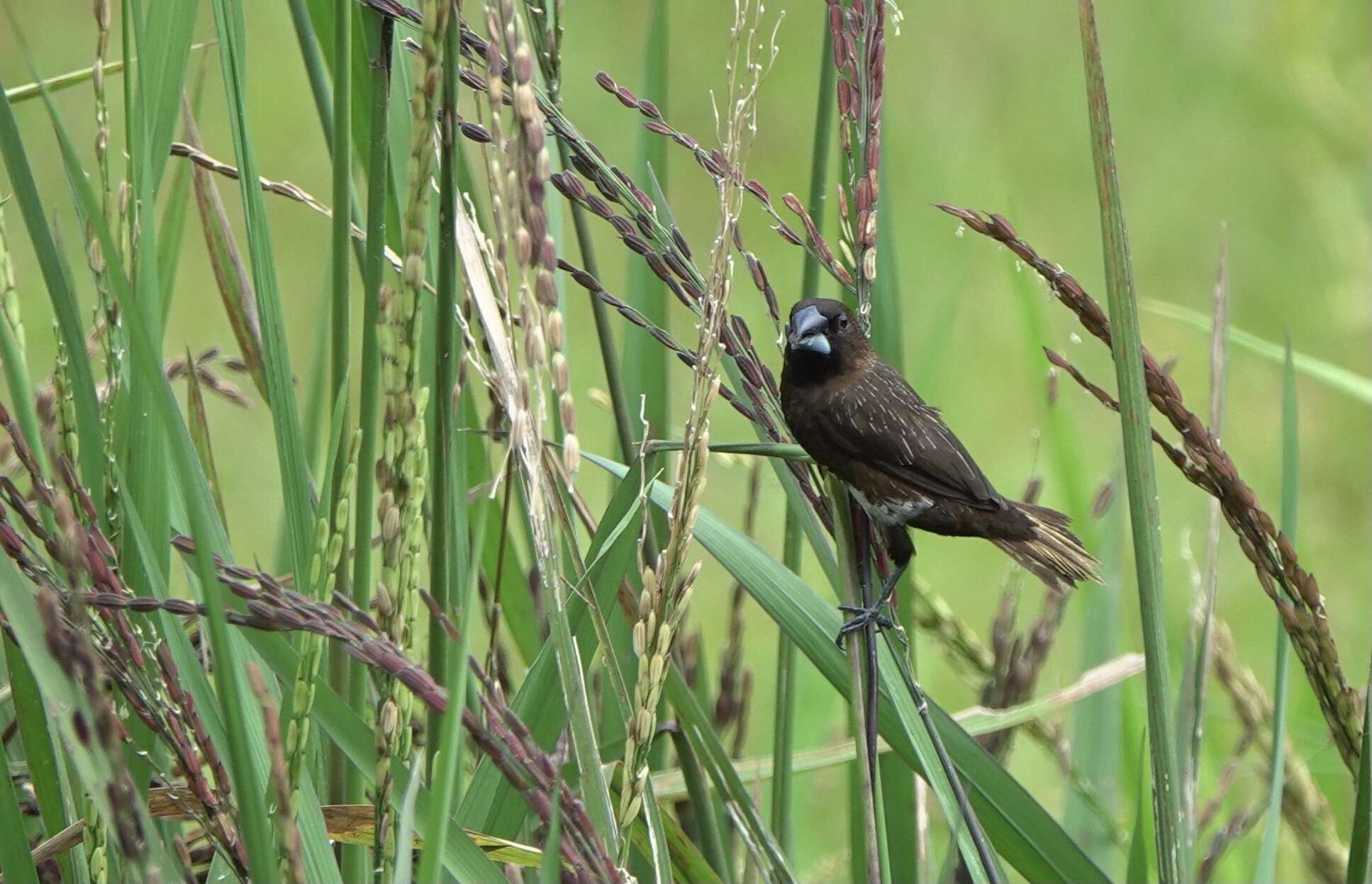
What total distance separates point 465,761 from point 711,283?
921 mm

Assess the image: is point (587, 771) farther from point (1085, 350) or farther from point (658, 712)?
point (1085, 350)

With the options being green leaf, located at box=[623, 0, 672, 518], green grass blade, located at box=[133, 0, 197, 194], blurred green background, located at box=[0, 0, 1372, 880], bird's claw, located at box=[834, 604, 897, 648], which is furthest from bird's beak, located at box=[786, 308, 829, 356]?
blurred green background, located at box=[0, 0, 1372, 880]

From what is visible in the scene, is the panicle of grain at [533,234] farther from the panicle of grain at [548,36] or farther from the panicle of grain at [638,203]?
the panicle of grain at [548,36]

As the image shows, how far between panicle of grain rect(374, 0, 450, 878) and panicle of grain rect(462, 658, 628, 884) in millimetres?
93

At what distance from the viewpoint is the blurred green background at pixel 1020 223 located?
16.8 feet

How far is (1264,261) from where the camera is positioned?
21.8 feet

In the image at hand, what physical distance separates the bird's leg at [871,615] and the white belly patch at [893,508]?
0.25ft

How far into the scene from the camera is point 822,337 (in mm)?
1840

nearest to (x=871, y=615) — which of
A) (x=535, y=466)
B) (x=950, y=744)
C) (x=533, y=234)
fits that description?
(x=950, y=744)

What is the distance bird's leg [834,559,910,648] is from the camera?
135cm

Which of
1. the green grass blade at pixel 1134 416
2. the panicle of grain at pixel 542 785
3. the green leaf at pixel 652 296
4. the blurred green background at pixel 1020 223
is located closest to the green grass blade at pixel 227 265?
the green leaf at pixel 652 296

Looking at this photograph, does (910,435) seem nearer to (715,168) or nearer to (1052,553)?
(1052,553)

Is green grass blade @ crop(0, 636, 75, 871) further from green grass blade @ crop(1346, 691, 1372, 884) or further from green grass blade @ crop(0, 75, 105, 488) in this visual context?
green grass blade @ crop(1346, 691, 1372, 884)

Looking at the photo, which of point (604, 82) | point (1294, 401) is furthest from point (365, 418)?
point (1294, 401)
